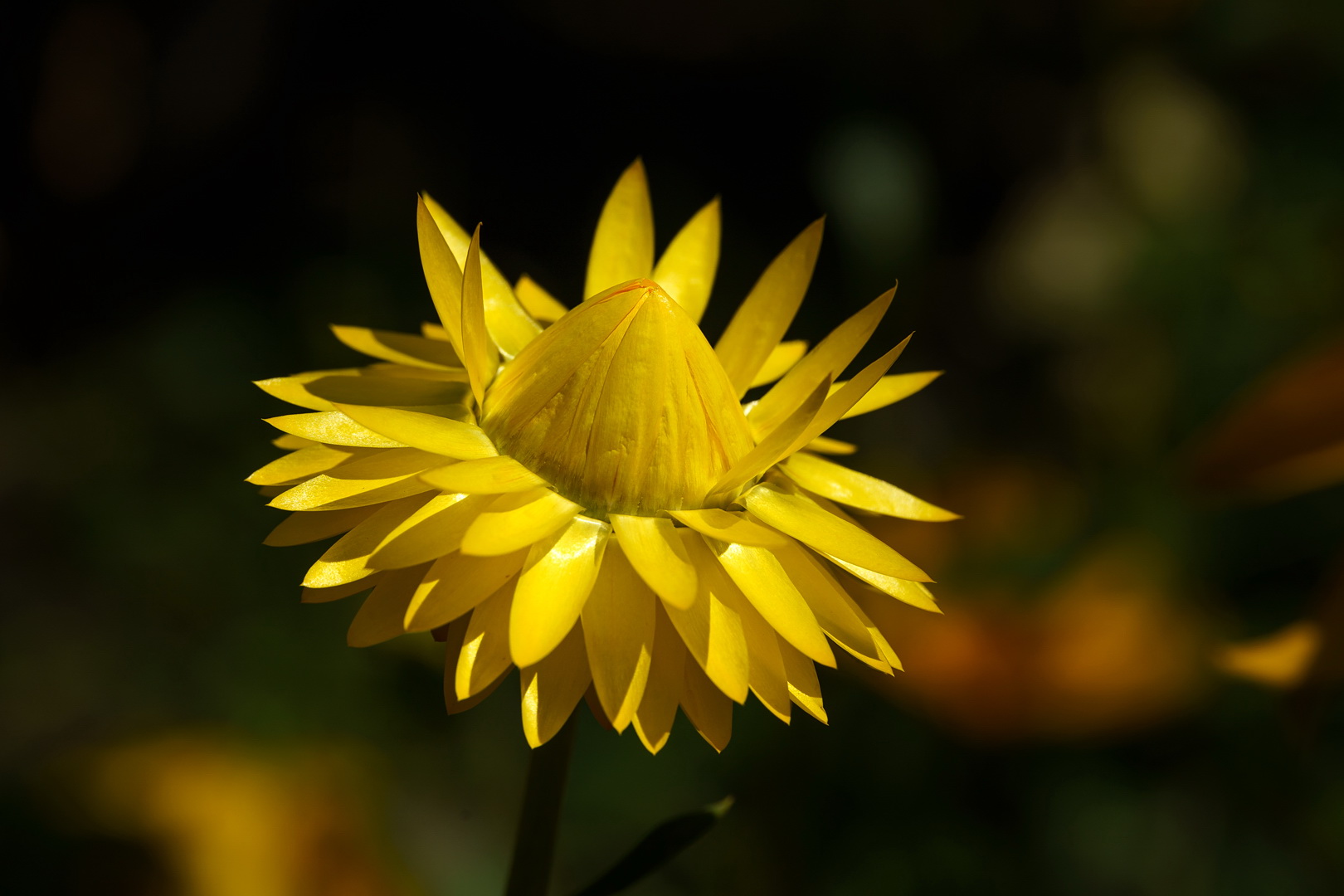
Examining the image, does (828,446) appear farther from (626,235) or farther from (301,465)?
(301,465)

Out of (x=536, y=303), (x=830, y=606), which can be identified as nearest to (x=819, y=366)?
(x=830, y=606)

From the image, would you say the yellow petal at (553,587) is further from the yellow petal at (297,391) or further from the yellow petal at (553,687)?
the yellow petal at (297,391)

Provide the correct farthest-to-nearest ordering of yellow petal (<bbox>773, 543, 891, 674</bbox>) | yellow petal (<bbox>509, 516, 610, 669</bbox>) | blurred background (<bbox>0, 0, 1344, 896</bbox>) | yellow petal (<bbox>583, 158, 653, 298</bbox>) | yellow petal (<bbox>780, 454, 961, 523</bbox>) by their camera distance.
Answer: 1. blurred background (<bbox>0, 0, 1344, 896</bbox>)
2. yellow petal (<bbox>583, 158, 653, 298</bbox>)
3. yellow petal (<bbox>780, 454, 961, 523</bbox>)
4. yellow petal (<bbox>773, 543, 891, 674</bbox>)
5. yellow petal (<bbox>509, 516, 610, 669</bbox>)

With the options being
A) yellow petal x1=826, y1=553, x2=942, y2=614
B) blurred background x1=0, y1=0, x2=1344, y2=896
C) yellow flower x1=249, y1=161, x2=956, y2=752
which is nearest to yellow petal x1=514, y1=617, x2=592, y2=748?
yellow flower x1=249, y1=161, x2=956, y2=752

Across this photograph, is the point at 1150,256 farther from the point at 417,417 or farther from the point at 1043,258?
the point at 417,417

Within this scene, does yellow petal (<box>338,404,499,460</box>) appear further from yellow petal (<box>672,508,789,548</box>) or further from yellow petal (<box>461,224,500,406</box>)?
yellow petal (<box>672,508,789,548</box>)

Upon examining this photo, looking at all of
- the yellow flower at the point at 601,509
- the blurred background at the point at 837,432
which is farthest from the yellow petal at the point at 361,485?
the blurred background at the point at 837,432
